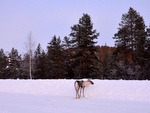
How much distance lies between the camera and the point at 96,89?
17.3 meters

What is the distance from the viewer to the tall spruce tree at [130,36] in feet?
123

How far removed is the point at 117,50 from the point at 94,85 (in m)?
23.2

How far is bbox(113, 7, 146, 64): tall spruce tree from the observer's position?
1470 inches

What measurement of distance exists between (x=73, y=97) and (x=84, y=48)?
24.7m

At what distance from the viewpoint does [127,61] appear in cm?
3944

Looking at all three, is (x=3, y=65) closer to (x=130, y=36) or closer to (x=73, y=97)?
(x=130, y=36)

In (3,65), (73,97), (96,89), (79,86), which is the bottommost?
(73,97)

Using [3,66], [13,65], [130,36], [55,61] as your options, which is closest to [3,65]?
[3,66]

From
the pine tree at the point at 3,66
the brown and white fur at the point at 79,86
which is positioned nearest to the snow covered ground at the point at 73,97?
the brown and white fur at the point at 79,86

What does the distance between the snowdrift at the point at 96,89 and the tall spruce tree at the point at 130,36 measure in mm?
20174

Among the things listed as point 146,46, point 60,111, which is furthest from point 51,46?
point 60,111

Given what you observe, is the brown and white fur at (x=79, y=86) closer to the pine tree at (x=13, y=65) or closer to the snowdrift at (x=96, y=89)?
the snowdrift at (x=96, y=89)

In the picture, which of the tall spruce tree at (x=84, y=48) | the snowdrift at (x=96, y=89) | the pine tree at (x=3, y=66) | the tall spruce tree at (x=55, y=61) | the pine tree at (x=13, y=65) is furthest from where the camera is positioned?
the pine tree at (x=3, y=66)

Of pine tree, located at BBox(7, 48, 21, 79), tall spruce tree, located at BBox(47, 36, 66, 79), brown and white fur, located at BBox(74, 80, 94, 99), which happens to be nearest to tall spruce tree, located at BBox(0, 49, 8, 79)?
pine tree, located at BBox(7, 48, 21, 79)
